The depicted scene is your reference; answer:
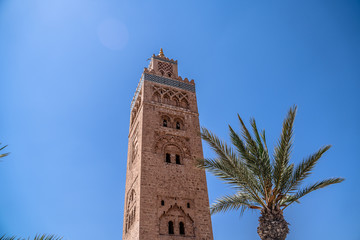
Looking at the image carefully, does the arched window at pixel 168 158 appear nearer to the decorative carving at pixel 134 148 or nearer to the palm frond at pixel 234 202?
the decorative carving at pixel 134 148

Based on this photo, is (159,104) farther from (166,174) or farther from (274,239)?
(274,239)

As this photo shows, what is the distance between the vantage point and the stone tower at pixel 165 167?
1388cm

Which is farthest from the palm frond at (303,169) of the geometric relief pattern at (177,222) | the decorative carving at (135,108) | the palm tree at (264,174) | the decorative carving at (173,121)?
the decorative carving at (135,108)

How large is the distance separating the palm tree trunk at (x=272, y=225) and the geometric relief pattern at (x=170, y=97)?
1178 centimetres

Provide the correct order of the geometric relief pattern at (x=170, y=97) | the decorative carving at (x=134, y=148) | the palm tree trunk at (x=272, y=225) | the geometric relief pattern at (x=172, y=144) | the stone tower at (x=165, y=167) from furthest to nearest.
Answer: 1. the geometric relief pattern at (x=170, y=97)
2. the decorative carving at (x=134, y=148)
3. the geometric relief pattern at (x=172, y=144)
4. the stone tower at (x=165, y=167)
5. the palm tree trunk at (x=272, y=225)

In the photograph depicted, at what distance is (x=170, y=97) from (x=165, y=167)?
17.3 ft

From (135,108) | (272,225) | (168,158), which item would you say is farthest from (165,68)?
(272,225)

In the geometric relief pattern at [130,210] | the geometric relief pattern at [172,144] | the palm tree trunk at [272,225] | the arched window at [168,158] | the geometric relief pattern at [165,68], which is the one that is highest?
the geometric relief pattern at [165,68]

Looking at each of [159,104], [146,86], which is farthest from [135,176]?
[146,86]

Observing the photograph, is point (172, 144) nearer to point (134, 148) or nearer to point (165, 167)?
point (165, 167)

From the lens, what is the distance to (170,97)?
19062 mm

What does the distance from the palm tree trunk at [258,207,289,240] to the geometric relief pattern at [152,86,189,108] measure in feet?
38.7

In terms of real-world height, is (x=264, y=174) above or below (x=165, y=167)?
below

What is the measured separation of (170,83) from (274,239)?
13755 millimetres
